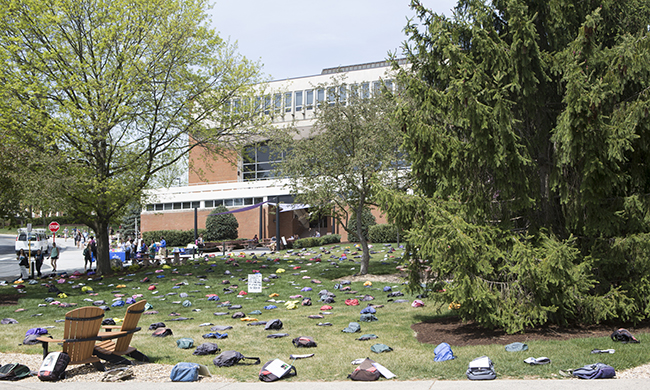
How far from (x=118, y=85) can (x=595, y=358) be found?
2086 cm

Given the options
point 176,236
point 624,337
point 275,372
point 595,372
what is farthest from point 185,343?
point 176,236

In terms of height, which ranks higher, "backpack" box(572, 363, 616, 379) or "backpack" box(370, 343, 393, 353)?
"backpack" box(572, 363, 616, 379)

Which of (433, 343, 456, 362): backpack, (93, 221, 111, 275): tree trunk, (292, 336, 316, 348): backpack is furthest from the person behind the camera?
(93, 221, 111, 275): tree trunk

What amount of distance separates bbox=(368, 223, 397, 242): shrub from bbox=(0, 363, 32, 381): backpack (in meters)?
28.4

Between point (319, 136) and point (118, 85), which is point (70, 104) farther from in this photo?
point (319, 136)

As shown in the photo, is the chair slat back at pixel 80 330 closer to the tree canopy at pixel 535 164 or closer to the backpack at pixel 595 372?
the tree canopy at pixel 535 164

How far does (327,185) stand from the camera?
18.9 m

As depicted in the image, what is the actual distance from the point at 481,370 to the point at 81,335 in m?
5.42

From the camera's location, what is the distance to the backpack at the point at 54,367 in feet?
21.1

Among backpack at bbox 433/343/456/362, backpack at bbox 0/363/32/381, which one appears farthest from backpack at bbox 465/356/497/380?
backpack at bbox 0/363/32/381

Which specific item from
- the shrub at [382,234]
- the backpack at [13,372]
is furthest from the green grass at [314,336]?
the shrub at [382,234]

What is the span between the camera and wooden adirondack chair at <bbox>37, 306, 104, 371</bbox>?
6.85 meters

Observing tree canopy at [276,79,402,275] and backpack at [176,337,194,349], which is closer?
backpack at [176,337,194,349]

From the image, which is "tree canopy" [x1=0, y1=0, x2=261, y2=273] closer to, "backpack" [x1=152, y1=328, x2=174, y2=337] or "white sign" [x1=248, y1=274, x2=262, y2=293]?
"white sign" [x1=248, y1=274, x2=262, y2=293]
